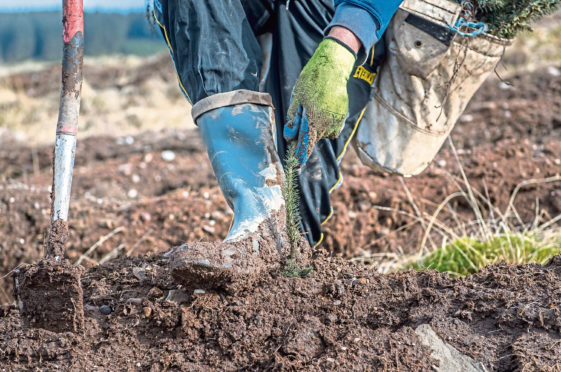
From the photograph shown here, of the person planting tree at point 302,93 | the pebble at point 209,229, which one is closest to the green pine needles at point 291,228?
the person planting tree at point 302,93

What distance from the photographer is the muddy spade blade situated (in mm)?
1500

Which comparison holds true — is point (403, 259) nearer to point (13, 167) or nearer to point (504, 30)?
point (504, 30)

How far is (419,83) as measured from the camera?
2.19 m

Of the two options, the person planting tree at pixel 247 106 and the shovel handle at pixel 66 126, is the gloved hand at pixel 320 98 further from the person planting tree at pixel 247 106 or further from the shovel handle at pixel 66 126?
the shovel handle at pixel 66 126

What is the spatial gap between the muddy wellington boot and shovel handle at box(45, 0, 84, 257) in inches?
12.9

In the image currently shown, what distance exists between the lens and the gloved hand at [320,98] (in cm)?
162

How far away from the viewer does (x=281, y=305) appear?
156 cm

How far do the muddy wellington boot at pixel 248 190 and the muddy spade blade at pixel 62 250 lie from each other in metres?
0.29

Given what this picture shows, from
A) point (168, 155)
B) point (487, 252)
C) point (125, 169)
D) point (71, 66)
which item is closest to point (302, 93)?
point (71, 66)

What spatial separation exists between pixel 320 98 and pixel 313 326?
60cm

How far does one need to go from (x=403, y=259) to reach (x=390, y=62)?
3.90ft

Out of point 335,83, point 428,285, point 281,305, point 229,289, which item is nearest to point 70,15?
point 335,83

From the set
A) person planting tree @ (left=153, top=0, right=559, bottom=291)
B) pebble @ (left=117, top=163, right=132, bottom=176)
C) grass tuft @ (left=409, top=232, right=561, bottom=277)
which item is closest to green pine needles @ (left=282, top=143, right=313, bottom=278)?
person planting tree @ (left=153, top=0, right=559, bottom=291)

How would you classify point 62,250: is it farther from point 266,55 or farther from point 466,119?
point 466,119
